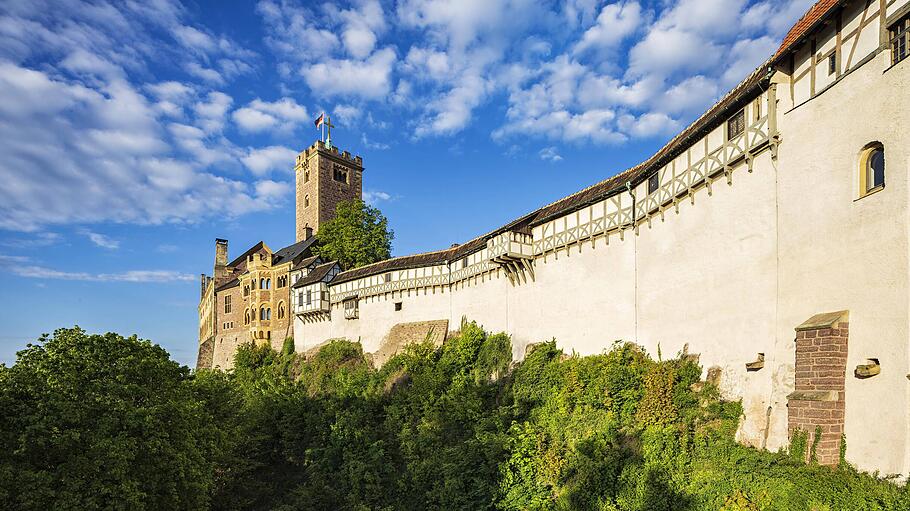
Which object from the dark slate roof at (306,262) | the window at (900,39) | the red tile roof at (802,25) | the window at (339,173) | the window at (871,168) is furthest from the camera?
Result: the window at (339,173)

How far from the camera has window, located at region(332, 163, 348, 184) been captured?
60.0m

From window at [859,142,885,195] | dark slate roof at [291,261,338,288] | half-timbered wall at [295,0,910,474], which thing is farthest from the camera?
dark slate roof at [291,261,338,288]

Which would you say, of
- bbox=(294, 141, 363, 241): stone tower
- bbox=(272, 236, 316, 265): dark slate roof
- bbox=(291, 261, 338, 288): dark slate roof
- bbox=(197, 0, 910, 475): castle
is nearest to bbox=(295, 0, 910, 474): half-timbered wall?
bbox=(197, 0, 910, 475): castle

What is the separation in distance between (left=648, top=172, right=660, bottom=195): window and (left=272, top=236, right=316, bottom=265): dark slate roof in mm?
37610

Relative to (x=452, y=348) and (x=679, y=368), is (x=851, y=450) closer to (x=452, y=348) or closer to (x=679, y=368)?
(x=679, y=368)

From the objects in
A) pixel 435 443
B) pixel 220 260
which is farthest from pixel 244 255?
pixel 435 443

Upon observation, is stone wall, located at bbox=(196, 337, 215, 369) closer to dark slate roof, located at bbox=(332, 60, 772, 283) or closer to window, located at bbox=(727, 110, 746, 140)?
dark slate roof, located at bbox=(332, 60, 772, 283)

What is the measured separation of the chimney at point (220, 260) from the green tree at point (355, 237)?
650 inches

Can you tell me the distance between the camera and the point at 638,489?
594 inches

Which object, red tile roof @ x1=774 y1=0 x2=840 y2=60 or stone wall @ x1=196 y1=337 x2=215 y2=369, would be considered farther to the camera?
stone wall @ x1=196 y1=337 x2=215 y2=369

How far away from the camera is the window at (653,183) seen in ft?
64.7

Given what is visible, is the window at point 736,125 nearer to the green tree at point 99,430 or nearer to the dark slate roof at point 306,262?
the green tree at point 99,430

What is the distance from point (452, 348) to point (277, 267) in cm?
2597

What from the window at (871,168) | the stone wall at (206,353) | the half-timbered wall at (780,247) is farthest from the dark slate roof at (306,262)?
the window at (871,168)
